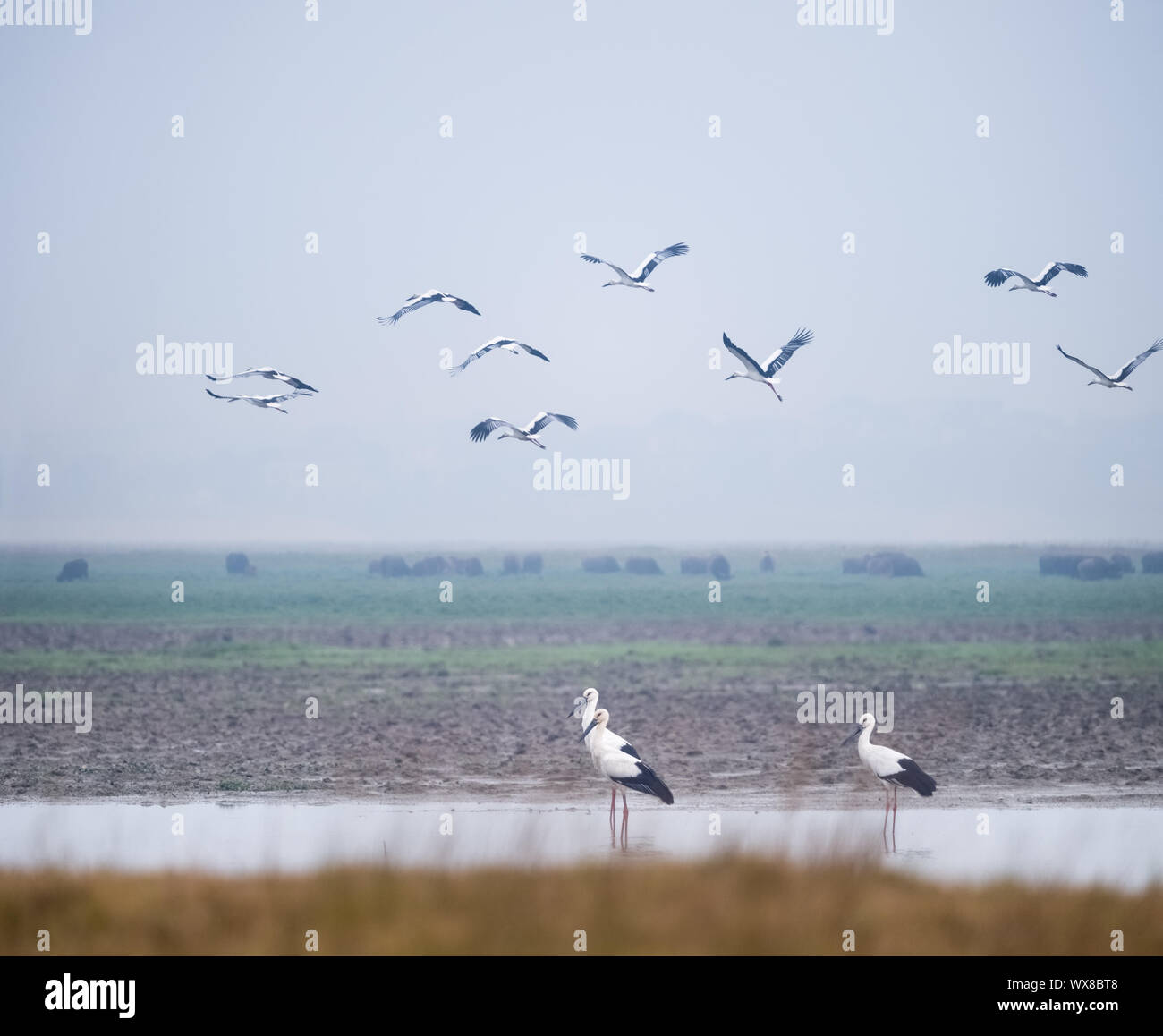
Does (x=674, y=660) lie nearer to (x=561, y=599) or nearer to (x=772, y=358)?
(x=772, y=358)

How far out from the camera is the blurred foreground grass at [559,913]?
32.0 feet

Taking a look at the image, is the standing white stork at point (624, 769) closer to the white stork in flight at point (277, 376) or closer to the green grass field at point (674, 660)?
the white stork in flight at point (277, 376)

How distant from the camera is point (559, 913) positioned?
10000mm

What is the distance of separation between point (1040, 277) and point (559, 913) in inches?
562

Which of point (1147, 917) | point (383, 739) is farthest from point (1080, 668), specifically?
point (1147, 917)

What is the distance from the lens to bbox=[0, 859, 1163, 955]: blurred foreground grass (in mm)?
9758

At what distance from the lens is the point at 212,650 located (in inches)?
1371

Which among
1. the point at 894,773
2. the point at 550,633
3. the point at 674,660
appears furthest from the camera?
the point at 550,633

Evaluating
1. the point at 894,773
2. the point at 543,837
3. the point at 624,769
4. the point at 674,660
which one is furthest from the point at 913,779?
the point at 674,660

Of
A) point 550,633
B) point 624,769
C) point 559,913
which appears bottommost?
point 550,633

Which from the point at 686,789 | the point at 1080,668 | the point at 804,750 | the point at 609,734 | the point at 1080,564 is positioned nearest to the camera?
the point at 609,734

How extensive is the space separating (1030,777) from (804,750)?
292 centimetres
